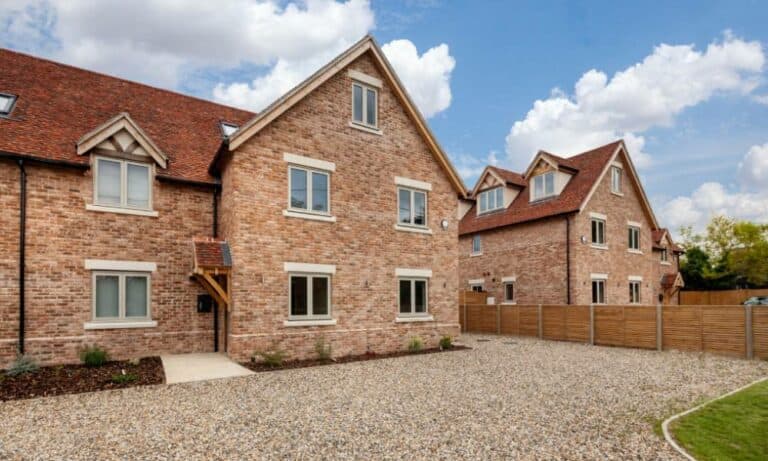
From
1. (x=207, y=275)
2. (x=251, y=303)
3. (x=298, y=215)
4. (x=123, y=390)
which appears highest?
(x=298, y=215)

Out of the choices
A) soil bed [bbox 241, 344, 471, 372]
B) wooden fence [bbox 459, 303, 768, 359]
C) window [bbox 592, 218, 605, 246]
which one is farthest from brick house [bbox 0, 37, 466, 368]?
window [bbox 592, 218, 605, 246]

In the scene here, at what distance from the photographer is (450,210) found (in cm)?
1783

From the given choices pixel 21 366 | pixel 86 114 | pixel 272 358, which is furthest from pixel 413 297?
pixel 86 114

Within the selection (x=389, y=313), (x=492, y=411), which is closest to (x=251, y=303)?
(x=389, y=313)

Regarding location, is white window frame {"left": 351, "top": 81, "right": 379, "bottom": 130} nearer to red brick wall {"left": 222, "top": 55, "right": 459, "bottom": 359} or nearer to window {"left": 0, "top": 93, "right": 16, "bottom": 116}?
red brick wall {"left": 222, "top": 55, "right": 459, "bottom": 359}

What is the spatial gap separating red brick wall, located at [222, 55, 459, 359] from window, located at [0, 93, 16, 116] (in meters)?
6.16

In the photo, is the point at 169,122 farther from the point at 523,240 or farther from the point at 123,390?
the point at 523,240

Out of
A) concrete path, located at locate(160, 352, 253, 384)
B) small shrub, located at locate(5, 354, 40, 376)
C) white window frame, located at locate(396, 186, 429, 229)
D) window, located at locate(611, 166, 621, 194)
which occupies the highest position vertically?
window, located at locate(611, 166, 621, 194)

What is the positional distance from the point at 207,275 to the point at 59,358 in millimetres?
4349

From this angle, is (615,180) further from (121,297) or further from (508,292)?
(121,297)

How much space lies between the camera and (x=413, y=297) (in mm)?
16344

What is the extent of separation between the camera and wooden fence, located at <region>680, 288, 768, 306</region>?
117 ft

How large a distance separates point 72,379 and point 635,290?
27123 millimetres

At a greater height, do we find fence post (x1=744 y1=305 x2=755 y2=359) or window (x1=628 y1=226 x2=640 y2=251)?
window (x1=628 y1=226 x2=640 y2=251)
